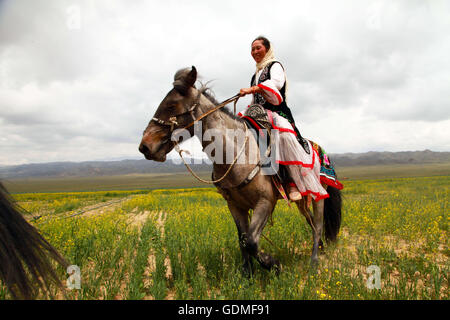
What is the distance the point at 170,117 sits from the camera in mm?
2580

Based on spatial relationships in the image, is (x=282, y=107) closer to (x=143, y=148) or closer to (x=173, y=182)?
(x=143, y=148)

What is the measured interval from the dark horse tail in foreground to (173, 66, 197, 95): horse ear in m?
1.94

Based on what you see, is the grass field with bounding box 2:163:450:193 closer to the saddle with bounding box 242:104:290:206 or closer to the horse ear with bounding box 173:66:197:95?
the saddle with bounding box 242:104:290:206

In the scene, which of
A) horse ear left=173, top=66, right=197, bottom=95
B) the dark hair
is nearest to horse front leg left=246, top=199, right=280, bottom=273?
horse ear left=173, top=66, right=197, bottom=95

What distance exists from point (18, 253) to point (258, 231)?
2314 millimetres

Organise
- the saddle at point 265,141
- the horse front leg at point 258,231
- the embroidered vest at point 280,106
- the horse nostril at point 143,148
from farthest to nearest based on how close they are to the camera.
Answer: the embroidered vest at point 280,106, the saddle at point 265,141, the horse front leg at point 258,231, the horse nostril at point 143,148

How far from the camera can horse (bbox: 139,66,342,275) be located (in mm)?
2521

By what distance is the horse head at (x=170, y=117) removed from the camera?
2455 mm

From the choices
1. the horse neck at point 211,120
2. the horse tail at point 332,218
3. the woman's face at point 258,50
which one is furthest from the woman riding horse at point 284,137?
the horse tail at point 332,218

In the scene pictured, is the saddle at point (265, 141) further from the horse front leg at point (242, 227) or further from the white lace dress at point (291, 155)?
the horse front leg at point (242, 227)

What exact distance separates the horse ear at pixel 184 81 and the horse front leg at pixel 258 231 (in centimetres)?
170
